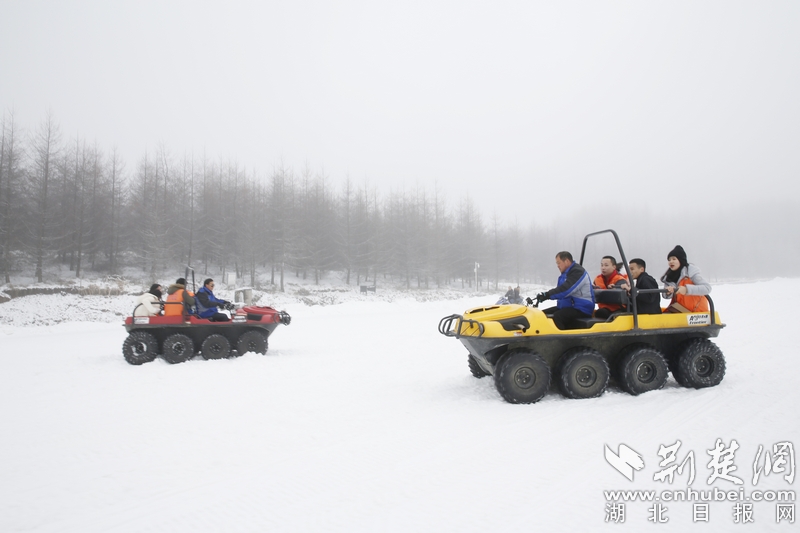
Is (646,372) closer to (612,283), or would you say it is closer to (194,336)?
(612,283)

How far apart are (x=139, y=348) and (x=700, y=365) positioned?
10166 mm

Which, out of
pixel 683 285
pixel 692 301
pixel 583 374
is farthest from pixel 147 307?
pixel 692 301

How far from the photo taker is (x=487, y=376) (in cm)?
744

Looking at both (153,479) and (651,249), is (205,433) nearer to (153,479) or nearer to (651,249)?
(153,479)

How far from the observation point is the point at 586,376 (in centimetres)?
605

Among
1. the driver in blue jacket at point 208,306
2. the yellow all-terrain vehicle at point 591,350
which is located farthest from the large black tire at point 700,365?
the driver in blue jacket at point 208,306

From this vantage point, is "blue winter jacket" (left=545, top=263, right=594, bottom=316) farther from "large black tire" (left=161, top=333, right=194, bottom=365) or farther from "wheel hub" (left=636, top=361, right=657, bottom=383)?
"large black tire" (left=161, top=333, right=194, bottom=365)

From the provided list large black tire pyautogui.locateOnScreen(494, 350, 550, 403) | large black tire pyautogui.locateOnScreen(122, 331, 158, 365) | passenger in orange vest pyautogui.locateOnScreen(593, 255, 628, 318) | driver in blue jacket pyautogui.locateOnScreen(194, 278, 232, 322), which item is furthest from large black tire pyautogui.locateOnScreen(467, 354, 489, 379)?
large black tire pyautogui.locateOnScreen(122, 331, 158, 365)

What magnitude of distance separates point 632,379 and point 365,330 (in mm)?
9761

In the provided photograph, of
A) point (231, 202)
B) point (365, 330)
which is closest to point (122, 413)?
point (365, 330)

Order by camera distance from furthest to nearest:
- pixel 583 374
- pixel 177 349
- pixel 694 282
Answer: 1. pixel 177 349
2. pixel 694 282
3. pixel 583 374

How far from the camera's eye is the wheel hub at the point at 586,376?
6.02 meters

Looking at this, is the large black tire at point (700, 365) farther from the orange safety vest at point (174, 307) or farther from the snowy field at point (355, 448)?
Result: the orange safety vest at point (174, 307)

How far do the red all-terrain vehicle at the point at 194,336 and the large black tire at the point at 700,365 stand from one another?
25.5 feet
